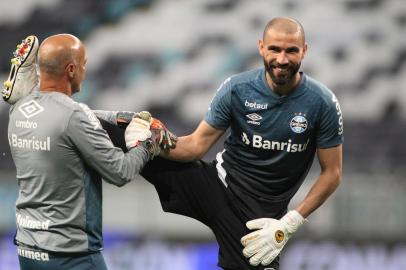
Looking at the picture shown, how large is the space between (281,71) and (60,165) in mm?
1064

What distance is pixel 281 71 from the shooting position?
3.79 metres

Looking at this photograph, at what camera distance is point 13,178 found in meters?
6.44

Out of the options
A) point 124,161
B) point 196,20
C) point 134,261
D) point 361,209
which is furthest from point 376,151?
point 124,161

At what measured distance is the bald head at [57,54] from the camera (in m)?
3.37

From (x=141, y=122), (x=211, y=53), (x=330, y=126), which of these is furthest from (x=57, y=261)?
(x=211, y=53)

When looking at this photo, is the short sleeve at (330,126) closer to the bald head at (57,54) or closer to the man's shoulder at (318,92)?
the man's shoulder at (318,92)

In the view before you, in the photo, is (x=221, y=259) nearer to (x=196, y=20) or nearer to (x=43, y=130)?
(x=43, y=130)

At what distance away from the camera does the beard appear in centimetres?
377

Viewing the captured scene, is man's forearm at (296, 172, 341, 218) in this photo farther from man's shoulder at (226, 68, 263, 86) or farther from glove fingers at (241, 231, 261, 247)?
man's shoulder at (226, 68, 263, 86)

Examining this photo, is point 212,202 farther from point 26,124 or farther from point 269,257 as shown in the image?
point 26,124

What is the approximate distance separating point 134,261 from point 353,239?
1558 millimetres

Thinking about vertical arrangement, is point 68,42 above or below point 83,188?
above

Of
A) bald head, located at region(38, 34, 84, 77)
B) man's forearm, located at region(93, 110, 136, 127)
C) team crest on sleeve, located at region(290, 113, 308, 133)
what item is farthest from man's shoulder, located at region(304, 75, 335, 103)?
bald head, located at region(38, 34, 84, 77)

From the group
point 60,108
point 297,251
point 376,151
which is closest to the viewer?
point 60,108
